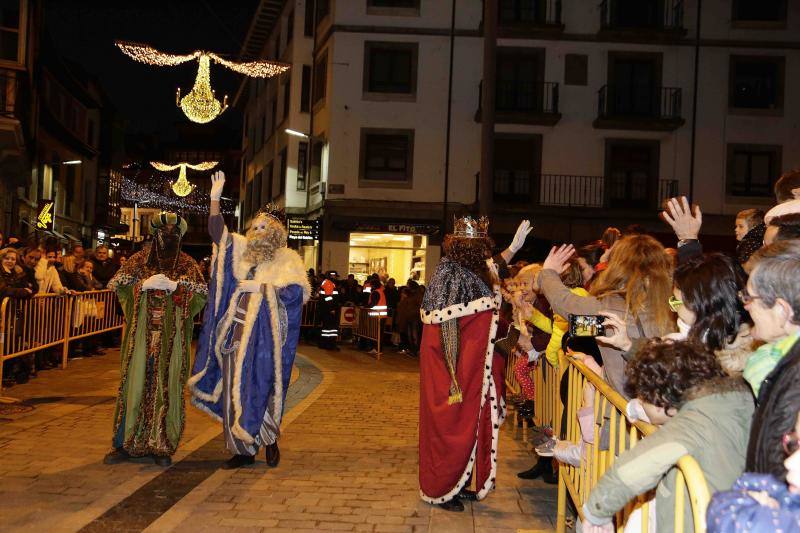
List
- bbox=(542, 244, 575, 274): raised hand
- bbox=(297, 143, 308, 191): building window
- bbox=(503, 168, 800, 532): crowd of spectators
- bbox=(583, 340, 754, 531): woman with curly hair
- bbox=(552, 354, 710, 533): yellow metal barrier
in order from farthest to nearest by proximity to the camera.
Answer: bbox=(297, 143, 308, 191): building window
bbox=(542, 244, 575, 274): raised hand
bbox=(583, 340, 754, 531): woman with curly hair
bbox=(552, 354, 710, 533): yellow metal barrier
bbox=(503, 168, 800, 532): crowd of spectators

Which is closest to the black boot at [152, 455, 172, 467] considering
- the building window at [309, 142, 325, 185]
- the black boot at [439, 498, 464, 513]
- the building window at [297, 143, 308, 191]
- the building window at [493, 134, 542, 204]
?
the black boot at [439, 498, 464, 513]

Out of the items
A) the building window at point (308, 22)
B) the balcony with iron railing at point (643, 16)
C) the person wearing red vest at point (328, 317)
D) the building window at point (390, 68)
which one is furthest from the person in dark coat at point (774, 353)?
the building window at point (308, 22)

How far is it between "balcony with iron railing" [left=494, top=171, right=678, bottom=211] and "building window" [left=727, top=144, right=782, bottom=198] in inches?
78.8

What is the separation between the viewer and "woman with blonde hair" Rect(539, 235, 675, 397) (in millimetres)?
4484

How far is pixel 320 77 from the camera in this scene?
28.7 m

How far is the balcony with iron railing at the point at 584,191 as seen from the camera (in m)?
26.3

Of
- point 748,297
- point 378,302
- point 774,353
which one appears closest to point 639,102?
point 378,302

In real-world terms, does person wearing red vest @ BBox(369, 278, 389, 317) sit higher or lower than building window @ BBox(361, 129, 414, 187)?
lower

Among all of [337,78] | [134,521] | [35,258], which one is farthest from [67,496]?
[337,78]

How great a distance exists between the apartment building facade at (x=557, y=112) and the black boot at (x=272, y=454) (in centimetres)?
1955

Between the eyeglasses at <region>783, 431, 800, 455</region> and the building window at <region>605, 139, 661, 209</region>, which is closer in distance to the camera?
the eyeglasses at <region>783, 431, 800, 455</region>

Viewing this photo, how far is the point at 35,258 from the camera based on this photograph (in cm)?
1233

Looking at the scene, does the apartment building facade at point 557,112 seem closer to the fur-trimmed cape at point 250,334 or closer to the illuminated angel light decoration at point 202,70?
the illuminated angel light decoration at point 202,70

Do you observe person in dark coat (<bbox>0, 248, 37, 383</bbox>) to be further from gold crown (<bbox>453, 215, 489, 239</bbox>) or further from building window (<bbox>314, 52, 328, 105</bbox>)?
building window (<bbox>314, 52, 328, 105</bbox>)
